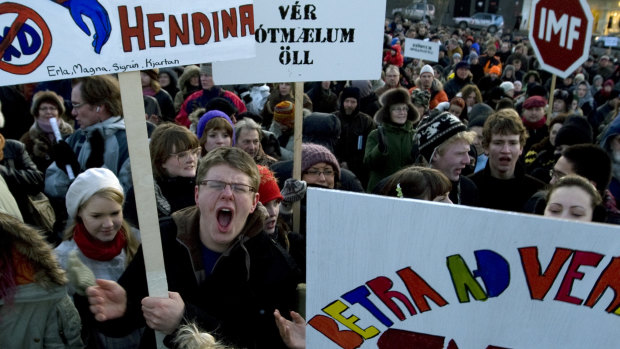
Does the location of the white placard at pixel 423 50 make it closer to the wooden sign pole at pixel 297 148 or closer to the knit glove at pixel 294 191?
the wooden sign pole at pixel 297 148

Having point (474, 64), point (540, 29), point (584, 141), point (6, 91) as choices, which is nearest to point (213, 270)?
point (584, 141)

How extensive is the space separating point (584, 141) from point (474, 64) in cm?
812

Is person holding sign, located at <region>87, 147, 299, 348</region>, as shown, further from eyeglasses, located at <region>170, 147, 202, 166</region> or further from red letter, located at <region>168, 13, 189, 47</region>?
eyeglasses, located at <region>170, 147, 202, 166</region>

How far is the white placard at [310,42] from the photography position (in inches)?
114

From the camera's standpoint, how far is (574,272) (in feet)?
4.38

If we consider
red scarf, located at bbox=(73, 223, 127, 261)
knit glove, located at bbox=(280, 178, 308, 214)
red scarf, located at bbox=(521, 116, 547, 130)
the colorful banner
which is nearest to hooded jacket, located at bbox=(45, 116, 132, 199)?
red scarf, located at bbox=(73, 223, 127, 261)

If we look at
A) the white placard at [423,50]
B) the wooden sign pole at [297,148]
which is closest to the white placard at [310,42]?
the wooden sign pole at [297,148]

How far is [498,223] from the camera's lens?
1348 millimetres

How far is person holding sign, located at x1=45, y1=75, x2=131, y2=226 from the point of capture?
10.7 ft

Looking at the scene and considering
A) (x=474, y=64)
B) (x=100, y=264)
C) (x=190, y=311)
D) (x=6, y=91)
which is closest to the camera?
(x=190, y=311)

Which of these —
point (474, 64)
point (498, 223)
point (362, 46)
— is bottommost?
point (474, 64)

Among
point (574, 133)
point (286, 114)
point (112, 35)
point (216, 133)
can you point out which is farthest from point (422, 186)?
point (286, 114)

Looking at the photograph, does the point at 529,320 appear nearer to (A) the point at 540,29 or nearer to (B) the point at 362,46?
(B) the point at 362,46

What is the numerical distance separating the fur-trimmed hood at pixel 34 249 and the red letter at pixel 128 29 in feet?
2.63
